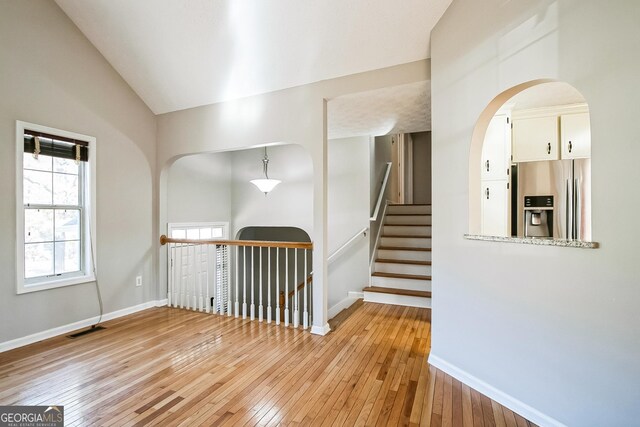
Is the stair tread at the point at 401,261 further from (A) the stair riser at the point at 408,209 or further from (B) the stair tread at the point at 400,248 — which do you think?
(A) the stair riser at the point at 408,209

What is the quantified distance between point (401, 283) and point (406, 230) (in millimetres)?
1132

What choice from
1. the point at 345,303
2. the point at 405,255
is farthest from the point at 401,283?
the point at 345,303

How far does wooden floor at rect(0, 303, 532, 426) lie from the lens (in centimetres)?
191

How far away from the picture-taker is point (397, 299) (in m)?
4.27

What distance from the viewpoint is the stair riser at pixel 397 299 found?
→ 13.5ft

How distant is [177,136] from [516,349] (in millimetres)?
4375

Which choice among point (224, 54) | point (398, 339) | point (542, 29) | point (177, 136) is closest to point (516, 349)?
point (398, 339)

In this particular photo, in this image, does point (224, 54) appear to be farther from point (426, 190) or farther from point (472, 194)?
point (426, 190)

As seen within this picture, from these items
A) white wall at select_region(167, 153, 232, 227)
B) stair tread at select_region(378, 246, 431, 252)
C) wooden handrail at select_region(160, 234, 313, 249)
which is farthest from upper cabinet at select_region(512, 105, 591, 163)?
white wall at select_region(167, 153, 232, 227)

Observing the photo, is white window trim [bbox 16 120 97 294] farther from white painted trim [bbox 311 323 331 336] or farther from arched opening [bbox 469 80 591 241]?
arched opening [bbox 469 80 591 241]

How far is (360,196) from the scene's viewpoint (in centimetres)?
502

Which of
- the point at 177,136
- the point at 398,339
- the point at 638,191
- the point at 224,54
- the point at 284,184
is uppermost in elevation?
the point at 224,54

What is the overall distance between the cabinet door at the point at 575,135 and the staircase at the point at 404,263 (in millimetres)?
2082

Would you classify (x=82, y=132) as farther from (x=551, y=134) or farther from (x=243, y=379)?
(x=551, y=134)
